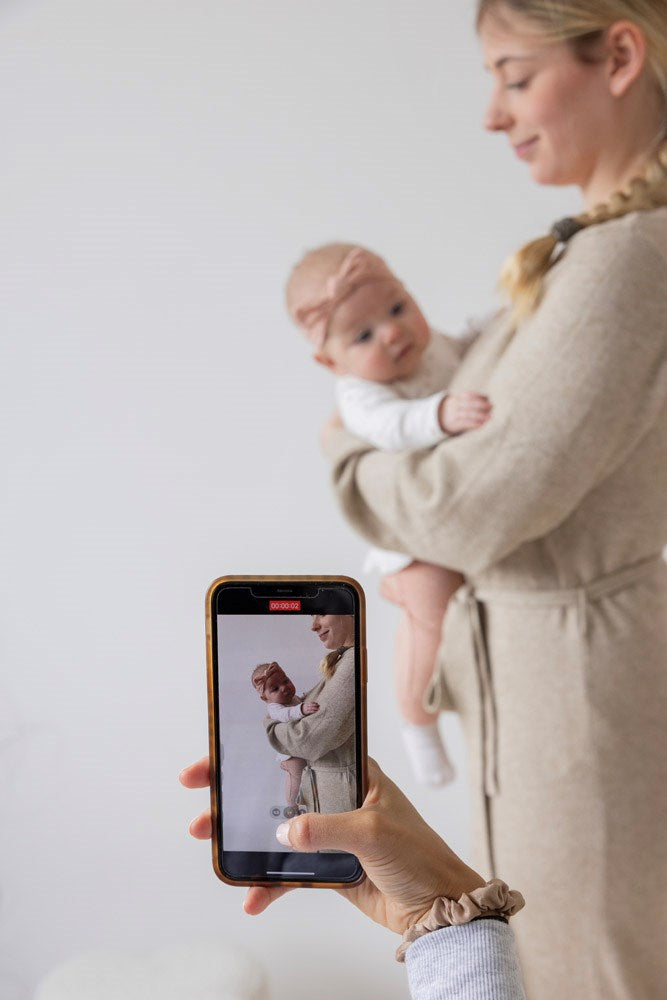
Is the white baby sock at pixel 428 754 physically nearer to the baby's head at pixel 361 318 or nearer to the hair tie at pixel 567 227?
the baby's head at pixel 361 318

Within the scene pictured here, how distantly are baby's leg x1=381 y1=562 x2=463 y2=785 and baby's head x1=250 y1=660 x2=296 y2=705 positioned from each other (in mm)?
362

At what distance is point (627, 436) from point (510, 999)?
59cm

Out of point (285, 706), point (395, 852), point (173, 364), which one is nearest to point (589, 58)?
point (173, 364)

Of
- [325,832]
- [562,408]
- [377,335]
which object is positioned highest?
[377,335]

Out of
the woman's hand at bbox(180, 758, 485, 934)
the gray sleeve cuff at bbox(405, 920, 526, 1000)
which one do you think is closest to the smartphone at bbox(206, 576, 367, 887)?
the woman's hand at bbox(180, 758, 485, 934)

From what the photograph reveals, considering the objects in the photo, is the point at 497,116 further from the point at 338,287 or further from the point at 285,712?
the point at 285,712

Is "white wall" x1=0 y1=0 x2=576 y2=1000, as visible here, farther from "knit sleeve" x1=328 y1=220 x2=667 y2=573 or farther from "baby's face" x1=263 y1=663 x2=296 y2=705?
"baby's face" x1=263 y1=663 x2=296 y2=705

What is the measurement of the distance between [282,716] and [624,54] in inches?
29.9

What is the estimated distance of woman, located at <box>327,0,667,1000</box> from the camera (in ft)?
3.32

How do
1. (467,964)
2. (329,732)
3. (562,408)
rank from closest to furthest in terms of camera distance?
(467,964)
(329,732)
(562,408)

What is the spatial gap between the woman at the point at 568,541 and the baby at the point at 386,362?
0.03 metres

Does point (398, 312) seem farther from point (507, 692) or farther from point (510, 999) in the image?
point (510, 999)

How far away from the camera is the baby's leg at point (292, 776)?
0.85 metres

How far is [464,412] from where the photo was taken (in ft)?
3.45
